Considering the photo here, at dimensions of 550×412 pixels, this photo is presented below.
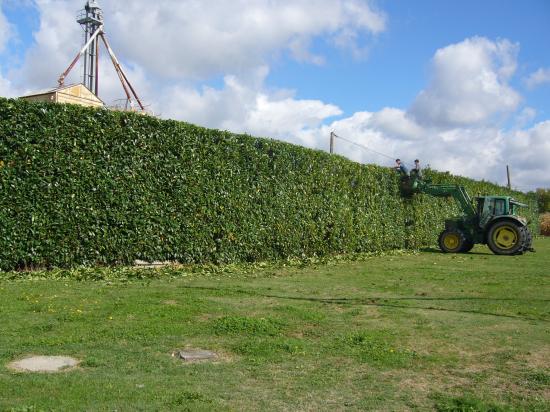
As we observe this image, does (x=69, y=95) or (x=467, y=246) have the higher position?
(x=69, y=95)

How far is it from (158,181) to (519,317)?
8.30 m

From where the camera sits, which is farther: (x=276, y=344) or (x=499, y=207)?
(x=499, y=207)

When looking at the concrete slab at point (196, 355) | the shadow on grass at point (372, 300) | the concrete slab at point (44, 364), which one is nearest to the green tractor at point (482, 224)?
the shadow on grass at point (372, 300)

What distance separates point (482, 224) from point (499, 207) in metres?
0.92

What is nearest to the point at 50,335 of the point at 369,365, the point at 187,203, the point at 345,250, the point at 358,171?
the point at 369,365

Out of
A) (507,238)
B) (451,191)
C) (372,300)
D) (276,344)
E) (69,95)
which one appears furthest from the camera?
(69,95)

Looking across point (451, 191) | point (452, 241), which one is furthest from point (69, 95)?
point (452, 241)

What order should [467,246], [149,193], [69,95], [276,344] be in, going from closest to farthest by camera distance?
[276,344], [149,193], [467,246], [69,95]

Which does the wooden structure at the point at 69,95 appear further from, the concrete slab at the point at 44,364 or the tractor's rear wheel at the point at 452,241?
the concrete slab at the point at 44,364

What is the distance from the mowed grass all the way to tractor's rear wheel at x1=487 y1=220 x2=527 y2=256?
948 centimetres

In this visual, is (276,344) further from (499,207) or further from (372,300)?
(499,207)

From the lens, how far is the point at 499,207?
21094mm

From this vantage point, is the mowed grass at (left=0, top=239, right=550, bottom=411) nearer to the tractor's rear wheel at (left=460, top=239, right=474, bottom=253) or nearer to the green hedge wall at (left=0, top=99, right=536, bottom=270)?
the green hedge wall at (left=0, top=99, right=536, bottom=270)

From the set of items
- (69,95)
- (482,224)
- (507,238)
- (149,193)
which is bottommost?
(507,238)
